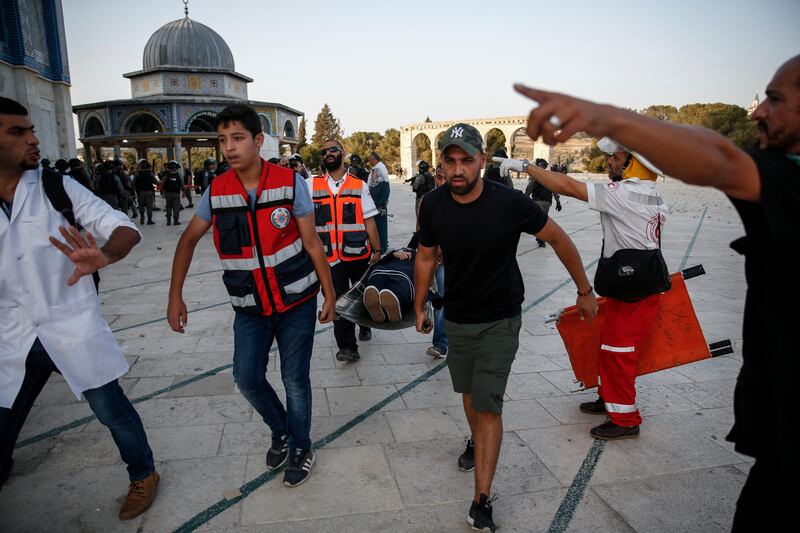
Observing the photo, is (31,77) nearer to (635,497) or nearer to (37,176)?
(37,176)

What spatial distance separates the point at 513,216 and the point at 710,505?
210 centimetres

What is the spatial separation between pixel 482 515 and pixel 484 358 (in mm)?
847

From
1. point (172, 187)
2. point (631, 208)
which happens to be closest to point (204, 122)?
point (172, 187)

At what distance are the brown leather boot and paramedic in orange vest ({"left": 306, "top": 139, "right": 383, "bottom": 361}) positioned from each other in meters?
2.47

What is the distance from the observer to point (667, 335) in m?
4.09

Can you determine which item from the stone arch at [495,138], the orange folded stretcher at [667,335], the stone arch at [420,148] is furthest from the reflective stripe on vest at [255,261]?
the stone arch at [420,148]

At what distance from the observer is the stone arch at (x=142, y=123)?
3691cm

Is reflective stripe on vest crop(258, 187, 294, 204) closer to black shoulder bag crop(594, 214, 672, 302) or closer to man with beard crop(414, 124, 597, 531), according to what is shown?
man with beard crop(414, 124, 597, 531)

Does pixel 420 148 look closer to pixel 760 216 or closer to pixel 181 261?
pixel 181 261

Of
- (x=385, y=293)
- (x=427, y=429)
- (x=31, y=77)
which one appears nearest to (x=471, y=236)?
(x=385, y=293)

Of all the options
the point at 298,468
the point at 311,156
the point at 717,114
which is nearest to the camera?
the point at 298,468

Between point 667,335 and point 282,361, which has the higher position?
point 282,361

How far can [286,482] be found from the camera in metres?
3.24

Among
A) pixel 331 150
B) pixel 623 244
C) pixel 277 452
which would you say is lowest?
pixel 277 452
